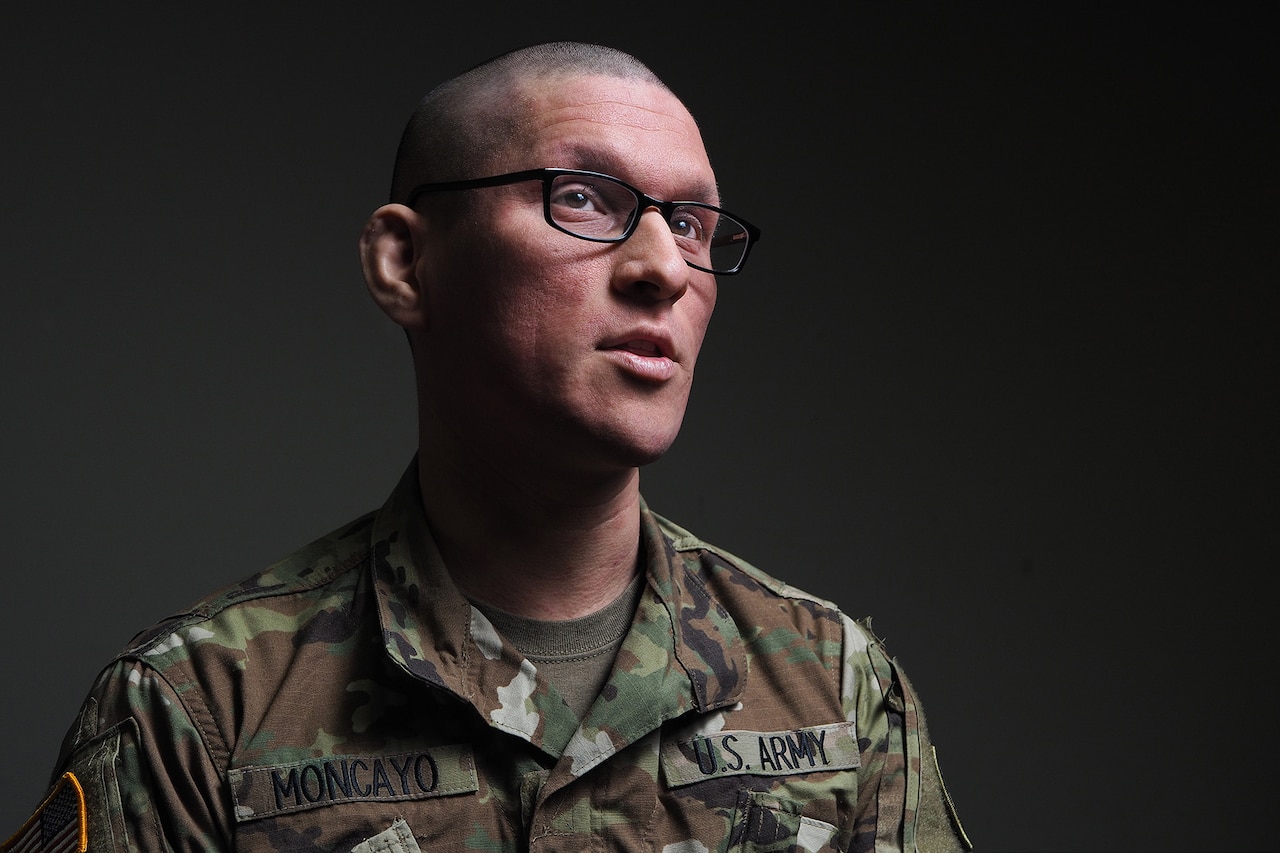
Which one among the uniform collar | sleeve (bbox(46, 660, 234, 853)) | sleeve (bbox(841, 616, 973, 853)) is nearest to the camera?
sleeve (bbox(46, 660, 234, 853))

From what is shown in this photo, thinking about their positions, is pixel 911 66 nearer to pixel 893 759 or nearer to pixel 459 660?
pixel 893 759

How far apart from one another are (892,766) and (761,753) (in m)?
0.20

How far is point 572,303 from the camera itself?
1.68 m

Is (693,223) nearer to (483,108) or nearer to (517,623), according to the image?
(483,108)

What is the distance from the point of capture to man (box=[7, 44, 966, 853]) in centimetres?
168

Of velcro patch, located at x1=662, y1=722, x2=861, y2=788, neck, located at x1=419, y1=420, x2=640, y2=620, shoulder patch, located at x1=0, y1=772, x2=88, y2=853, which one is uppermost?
neck, located at x1=419, y1=420, x2=640, y2=620

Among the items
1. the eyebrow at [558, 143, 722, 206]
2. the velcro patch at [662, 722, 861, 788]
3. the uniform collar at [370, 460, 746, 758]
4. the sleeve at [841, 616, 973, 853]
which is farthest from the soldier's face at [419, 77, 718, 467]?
the sleeve at [841, 616, 973, 853]

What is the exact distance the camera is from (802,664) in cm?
195

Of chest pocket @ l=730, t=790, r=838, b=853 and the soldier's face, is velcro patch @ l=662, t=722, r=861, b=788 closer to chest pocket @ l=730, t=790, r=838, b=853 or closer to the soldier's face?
chest pocket @ l=730, t=790, r=838, b=853

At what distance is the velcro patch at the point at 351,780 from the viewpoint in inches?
65.6

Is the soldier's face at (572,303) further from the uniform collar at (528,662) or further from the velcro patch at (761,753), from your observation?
the velcro patch at (761,753)

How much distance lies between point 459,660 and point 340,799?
20 centimetres

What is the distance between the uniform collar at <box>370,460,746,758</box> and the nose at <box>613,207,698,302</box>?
1.24ft

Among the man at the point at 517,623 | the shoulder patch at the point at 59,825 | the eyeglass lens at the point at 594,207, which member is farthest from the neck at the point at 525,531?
the shoulder patch at the point at 59,825
